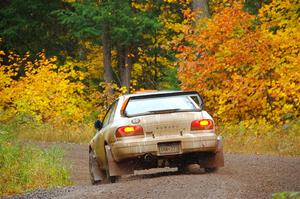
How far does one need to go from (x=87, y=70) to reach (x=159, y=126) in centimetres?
3184

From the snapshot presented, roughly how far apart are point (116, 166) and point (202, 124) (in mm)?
1630

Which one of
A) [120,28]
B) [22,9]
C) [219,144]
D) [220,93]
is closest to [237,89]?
[220,93]

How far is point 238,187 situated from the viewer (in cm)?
1218

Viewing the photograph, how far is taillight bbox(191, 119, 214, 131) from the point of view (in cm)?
1427

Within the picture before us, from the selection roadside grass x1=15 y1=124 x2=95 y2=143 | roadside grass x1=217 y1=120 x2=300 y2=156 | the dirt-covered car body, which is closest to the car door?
the dirt-covered car body

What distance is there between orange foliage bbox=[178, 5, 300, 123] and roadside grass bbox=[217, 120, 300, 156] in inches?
25.2

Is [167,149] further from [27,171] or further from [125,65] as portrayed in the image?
[125,65]

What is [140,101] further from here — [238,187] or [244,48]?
[244,48]

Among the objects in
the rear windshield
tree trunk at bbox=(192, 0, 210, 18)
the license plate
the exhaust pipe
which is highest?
tree trunk at bbox=(192, 0, 210, 18)

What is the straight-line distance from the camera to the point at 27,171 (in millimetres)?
15539

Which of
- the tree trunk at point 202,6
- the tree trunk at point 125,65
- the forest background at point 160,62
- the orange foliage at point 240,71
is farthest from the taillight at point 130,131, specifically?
the tree trunk at point 125,65

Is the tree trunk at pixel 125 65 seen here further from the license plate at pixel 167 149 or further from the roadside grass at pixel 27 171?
the license plate at pixel 167 149

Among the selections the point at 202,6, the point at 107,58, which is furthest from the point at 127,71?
the point at 202,6

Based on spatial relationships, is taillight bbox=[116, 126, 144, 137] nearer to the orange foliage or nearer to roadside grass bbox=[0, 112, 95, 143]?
the orange foliage
